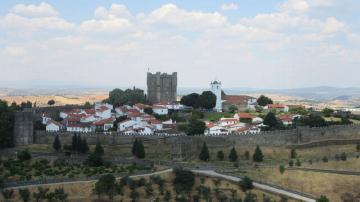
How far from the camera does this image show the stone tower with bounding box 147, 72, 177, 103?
3748 inches

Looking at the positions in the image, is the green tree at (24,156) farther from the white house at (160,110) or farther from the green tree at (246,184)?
the white house at (160,110)

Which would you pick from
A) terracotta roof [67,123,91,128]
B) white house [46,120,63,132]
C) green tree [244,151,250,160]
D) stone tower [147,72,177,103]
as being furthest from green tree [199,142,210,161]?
stone tower [147,72,177,103]

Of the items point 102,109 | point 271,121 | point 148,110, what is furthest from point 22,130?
point 271,121

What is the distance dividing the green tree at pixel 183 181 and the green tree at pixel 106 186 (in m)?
5.06

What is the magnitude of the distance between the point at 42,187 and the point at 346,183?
2583cm

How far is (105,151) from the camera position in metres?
58.7

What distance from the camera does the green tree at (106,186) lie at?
43.4 metres

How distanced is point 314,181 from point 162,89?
1947 inches

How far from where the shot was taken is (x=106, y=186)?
144ft

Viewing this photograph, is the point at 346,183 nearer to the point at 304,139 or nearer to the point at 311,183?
the point at 311,183

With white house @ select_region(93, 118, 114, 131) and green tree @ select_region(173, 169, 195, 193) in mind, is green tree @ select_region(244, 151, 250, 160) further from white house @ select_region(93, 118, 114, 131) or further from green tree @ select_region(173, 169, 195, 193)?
white house @ select_region(93, 118, 114, 131)

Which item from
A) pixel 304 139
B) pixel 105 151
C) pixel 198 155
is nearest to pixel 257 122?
pixel 304 139

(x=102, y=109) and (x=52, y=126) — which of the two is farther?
(x=102, y=109)

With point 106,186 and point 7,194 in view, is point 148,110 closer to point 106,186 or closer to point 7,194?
point 106,186
